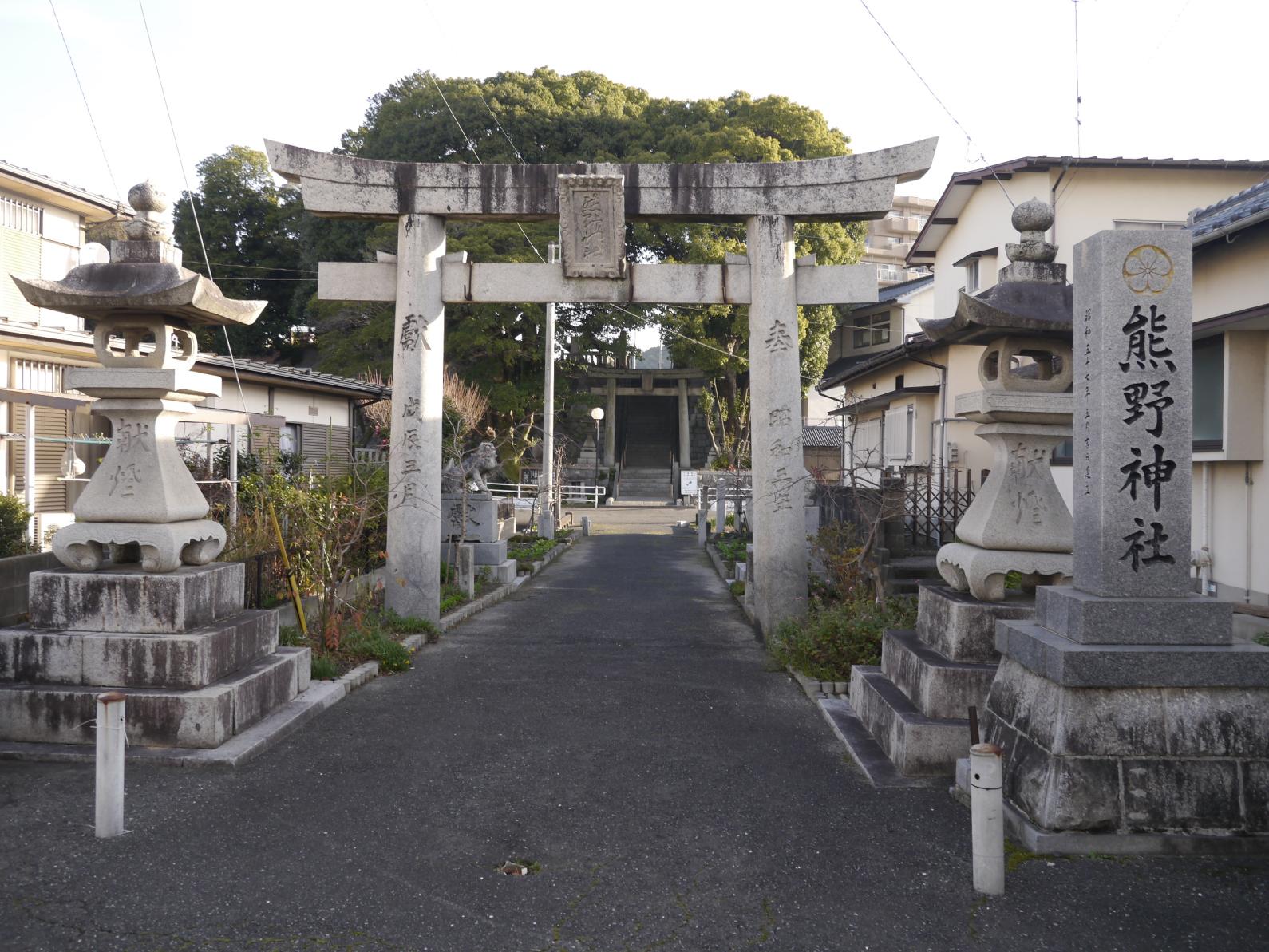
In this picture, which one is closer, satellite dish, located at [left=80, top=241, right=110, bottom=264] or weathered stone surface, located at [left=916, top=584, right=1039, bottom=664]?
weathered stone surface, located at [left=916, top=584, right=1039, bottom=664]

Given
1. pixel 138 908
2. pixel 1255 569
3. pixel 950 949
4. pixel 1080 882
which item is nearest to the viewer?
pixel 950 949

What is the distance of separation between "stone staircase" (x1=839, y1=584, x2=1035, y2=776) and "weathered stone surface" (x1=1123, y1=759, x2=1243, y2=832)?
1.28 metres

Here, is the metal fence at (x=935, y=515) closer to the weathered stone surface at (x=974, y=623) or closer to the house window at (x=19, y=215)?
the weathered stone surface at (x=974, y=623)

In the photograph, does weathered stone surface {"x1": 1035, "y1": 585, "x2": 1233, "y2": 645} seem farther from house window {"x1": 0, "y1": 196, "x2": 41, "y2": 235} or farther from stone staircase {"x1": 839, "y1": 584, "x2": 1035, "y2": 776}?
house window {"x1": 0, "y1": 196, "x2": 41, "y2": 235}

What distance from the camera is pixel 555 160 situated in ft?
108

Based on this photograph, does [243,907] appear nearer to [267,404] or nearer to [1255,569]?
[1255,569]

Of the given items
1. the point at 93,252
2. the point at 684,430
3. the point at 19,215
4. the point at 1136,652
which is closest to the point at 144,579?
the point at 1136,652

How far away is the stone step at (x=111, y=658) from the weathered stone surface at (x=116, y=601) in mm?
78

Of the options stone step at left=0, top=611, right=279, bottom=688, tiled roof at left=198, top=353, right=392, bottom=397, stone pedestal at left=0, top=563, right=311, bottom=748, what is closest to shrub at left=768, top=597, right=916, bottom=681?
stone pedestal at left=0, top=563, right=311, bottom=748

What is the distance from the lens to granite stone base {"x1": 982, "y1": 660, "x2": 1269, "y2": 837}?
179 inches

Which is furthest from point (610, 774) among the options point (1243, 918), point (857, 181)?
point (857, 181)

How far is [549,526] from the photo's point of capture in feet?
77.6

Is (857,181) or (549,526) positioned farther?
(549,526)

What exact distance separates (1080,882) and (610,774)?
116 inches
